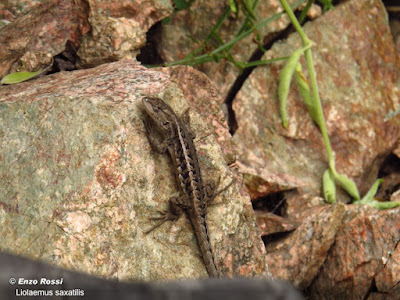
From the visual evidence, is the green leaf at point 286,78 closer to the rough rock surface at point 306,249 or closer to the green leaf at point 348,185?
the green leaf at point 348,185

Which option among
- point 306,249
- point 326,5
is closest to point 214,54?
point 326,5

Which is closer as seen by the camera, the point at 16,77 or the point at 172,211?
the point at 172,211

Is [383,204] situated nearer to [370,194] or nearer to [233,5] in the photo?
[370,194]

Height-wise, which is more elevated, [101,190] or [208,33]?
[208,33]

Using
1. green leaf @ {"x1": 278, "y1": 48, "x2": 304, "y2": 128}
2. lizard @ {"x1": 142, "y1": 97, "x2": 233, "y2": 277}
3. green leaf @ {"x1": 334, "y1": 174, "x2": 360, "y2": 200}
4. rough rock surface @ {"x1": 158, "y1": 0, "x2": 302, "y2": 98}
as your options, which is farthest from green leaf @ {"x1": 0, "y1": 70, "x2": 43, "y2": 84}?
green leaf @ {"x1": 334, "y1": 174, "x2": 360, "y2": 200}

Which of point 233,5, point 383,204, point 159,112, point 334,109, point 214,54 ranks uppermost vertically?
point 233,5

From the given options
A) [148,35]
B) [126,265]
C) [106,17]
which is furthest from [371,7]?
[126,265]

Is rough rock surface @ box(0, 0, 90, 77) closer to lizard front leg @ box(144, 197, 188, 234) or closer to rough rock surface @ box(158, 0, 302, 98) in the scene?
rough rock surface @ box(158, 0, 302, 98)
